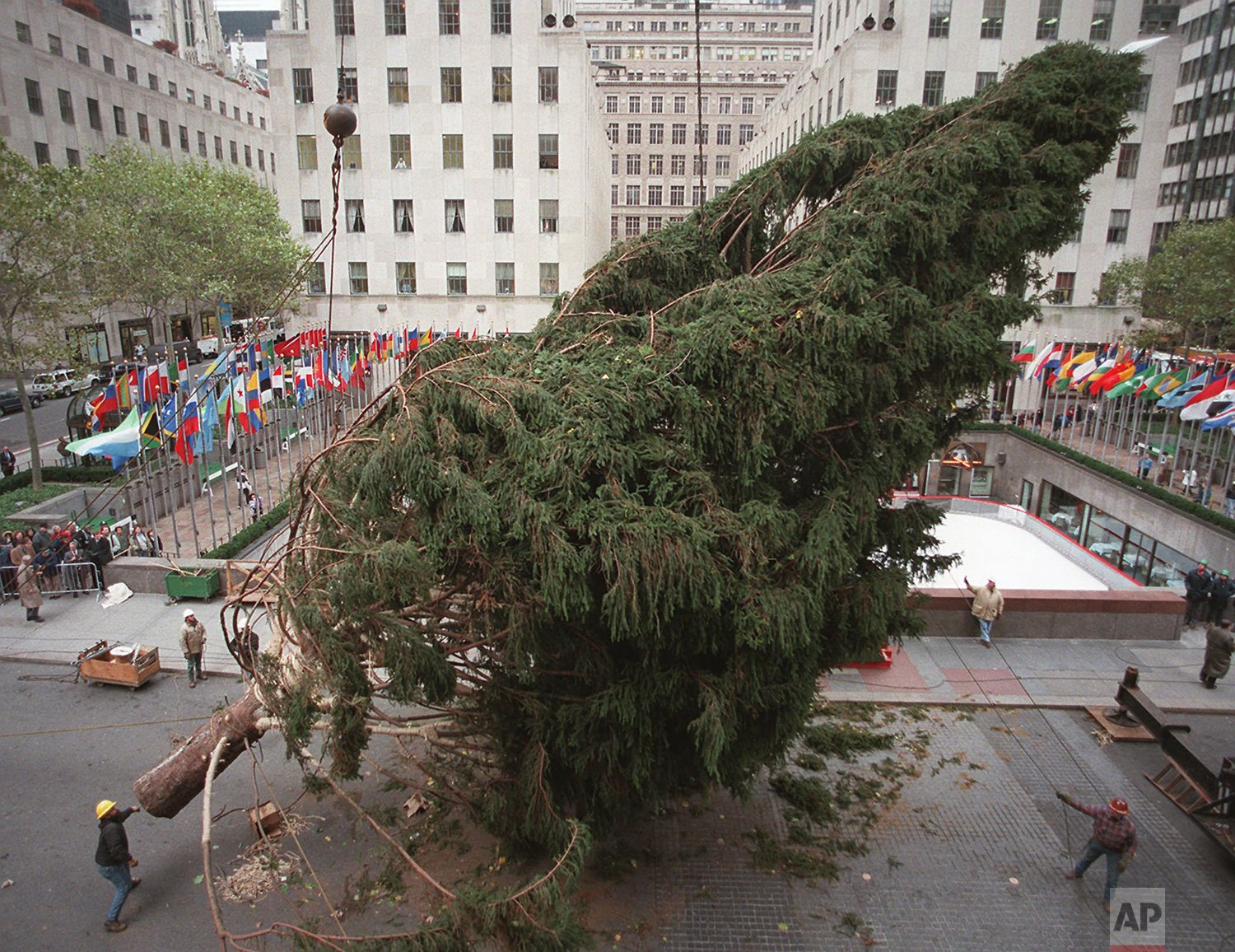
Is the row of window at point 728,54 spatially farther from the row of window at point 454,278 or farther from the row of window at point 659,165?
the row of window at point 454,278

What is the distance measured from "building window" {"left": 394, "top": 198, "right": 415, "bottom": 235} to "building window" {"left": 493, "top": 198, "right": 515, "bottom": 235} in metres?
4.30

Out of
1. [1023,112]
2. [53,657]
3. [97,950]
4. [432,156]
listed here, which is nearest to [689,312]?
[1023,112]

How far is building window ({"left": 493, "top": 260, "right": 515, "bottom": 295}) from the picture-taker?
138 ft

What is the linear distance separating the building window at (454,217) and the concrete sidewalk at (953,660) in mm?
28565

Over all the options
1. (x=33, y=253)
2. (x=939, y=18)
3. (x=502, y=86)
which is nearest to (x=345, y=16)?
(x=502, y=86)

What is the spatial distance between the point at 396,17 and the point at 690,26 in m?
65.2

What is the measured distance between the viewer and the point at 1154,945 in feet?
29.6

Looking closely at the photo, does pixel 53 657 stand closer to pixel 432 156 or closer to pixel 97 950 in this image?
pixel 97 950

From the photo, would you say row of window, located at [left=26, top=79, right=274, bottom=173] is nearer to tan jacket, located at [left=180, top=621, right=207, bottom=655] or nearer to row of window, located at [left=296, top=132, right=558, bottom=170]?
row of window, located at [left=296, top=132, right=558, bottom=170]

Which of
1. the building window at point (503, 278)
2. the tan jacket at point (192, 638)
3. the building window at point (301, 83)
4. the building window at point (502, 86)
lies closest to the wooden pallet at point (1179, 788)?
the tan jacket at point (192, 638)

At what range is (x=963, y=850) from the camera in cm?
1039

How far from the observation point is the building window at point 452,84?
40.0 meters

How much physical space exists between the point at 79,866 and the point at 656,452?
8.97m

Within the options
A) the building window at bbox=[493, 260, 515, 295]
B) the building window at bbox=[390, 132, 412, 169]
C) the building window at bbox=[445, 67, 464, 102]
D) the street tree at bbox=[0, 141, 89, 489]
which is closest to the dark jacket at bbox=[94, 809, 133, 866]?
the street tree at bbox=[0, 141, 89, 489]
